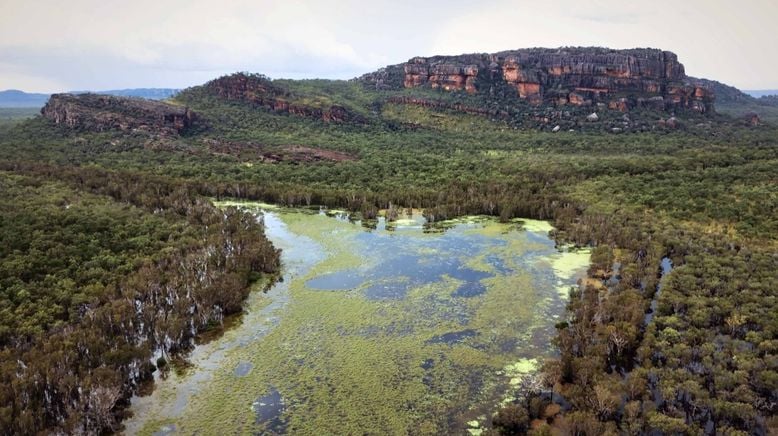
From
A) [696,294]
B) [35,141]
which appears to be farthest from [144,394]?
[35,141]

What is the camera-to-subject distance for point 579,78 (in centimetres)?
14400

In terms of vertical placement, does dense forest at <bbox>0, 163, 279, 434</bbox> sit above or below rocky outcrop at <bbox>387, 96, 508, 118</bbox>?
below

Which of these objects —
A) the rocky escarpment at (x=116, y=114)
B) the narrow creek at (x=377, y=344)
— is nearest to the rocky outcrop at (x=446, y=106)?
the rocky escarpment at (x=116, y=114)

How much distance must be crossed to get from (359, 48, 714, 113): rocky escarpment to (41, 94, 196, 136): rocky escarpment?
72.4m

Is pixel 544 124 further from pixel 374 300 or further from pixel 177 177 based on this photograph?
pixel 374 300

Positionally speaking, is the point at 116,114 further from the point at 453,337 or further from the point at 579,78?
the point at 579,78

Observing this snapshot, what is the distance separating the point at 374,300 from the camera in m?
36.5

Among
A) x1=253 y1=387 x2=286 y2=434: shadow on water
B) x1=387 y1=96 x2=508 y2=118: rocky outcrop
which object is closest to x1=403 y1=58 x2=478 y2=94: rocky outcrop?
x1=387 y1=96 x2=508 y2=118: rocky outcrop

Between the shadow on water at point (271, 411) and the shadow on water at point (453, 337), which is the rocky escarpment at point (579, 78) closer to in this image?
the shadow on water at point (453, 337)

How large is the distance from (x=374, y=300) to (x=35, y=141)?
83.3m

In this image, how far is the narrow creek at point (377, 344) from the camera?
77.4 feet

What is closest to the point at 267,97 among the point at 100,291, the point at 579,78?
the point at 579,78

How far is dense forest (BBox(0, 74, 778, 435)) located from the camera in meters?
23.3

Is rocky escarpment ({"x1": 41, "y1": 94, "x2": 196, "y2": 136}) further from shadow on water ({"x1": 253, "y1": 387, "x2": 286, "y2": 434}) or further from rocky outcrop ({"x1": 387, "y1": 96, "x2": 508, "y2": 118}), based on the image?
shadow on water ({"x1": 253, "y1": 387, "x2": 286, "y2": 434})
